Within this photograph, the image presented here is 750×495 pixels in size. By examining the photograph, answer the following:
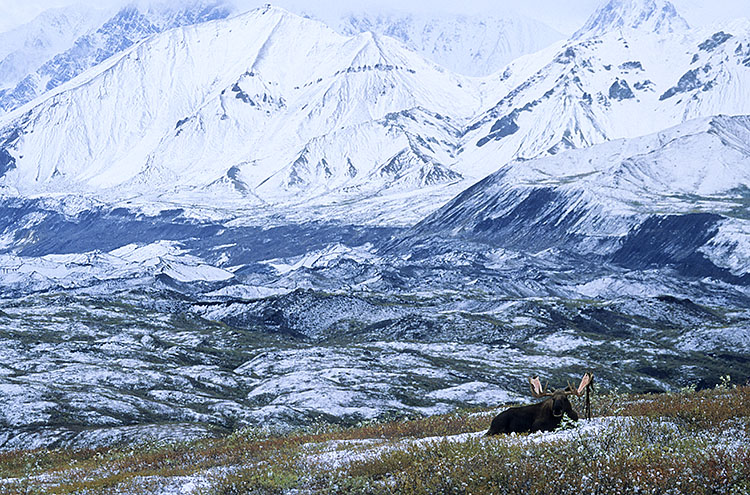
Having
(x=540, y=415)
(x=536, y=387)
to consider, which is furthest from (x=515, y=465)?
(x=540, y=415)

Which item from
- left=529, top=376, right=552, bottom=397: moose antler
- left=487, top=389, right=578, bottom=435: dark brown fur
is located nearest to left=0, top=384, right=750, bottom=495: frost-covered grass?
left=487, top=389, right=578, bottom=435: dark brown fur

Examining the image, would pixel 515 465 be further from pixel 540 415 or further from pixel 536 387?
pixel 540 415

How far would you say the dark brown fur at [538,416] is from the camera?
1962 centimetres

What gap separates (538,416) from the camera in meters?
20.2

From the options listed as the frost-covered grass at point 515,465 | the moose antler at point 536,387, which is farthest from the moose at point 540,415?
the frost-covered grass at point 515,465

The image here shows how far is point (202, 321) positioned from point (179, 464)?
17184cm

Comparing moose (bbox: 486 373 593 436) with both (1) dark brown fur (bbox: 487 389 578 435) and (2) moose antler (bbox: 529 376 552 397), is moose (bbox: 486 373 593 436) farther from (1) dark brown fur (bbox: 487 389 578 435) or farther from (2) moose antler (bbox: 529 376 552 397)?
(2) moose antler (bbox: 529 376 552 397)

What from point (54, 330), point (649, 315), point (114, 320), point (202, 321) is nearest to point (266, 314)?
point (202, 321)

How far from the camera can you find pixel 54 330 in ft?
517

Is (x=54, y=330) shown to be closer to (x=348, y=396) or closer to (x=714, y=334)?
(x=348, y=396)

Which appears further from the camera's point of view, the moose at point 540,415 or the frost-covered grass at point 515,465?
the moose at point 540,415

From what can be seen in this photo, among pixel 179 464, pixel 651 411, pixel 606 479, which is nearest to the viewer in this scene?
pixel 606 479

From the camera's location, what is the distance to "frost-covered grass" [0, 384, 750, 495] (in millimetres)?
13984

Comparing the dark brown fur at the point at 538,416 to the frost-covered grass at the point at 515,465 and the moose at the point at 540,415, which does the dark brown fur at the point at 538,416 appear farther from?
the frost-covered grass at the point at 515,465
